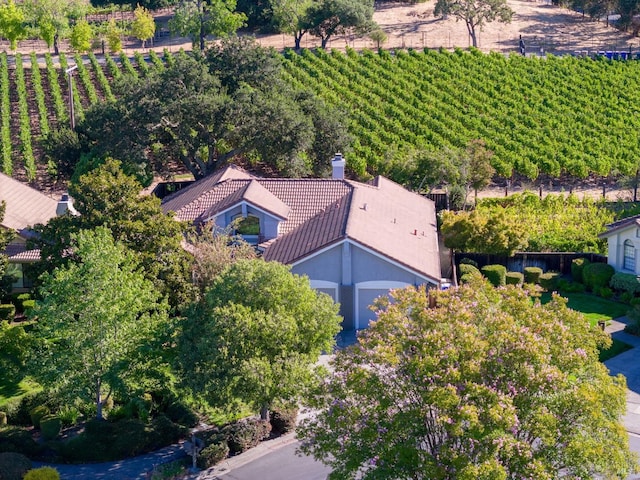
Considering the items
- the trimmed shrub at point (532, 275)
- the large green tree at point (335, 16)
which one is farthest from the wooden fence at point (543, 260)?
the large green tree at point (335, 16)

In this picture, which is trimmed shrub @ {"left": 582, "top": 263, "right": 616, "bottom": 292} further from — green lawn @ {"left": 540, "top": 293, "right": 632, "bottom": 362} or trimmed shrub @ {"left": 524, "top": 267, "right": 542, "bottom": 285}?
trimmed shrub @ {"left": 524, "top": 267, "right": 542, "bottom": 285}

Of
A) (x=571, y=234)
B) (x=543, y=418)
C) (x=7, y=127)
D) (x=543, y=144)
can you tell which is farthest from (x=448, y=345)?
(x=7, y=127)

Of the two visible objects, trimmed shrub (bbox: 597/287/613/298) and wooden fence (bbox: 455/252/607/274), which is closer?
trimmed shrub (bbox: 597/287/613/298)

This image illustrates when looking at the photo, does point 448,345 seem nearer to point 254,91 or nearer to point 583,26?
point 254,91

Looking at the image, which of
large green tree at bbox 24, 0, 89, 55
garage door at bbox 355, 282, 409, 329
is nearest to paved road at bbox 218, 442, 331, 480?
garage door at bbox 355, 282, 409, 329

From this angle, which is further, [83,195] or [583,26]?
[583,26]
